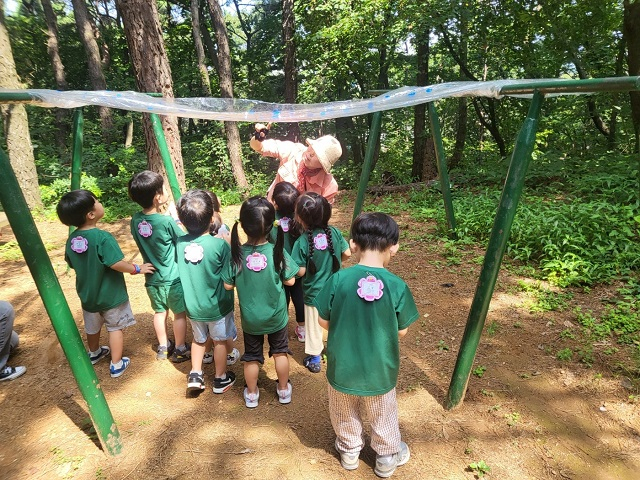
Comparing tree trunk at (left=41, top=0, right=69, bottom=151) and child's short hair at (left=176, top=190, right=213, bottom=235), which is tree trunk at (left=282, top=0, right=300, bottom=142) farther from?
tree trunk at (left=41, top=0, right=69, bottom=151)

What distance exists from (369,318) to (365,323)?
32 mm

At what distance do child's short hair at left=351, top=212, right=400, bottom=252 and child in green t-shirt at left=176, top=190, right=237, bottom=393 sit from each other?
3.29ft

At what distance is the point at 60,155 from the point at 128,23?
9.95m

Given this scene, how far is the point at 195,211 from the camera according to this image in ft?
7.87

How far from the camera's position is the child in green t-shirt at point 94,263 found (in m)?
2.63

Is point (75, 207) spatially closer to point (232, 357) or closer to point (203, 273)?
point (203, 273)

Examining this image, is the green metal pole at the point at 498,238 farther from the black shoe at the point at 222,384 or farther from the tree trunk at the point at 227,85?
the tree trunk at the point at 227,85

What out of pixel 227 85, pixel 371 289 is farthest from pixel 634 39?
pixel 227 85

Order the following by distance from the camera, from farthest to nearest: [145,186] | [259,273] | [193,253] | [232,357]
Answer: [232,357] < [145,186] < [193,253] < [259,273]

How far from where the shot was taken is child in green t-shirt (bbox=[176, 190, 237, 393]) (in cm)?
242

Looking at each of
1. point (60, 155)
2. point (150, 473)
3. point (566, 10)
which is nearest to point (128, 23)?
point (150, 473)

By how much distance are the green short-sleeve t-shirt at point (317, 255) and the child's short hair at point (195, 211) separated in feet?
2.01

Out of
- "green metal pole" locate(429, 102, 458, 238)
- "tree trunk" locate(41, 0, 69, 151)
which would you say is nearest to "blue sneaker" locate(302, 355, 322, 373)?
"green metal pole" locate(429, 102, 458, 238)

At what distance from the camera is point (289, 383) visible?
272 centimetres
